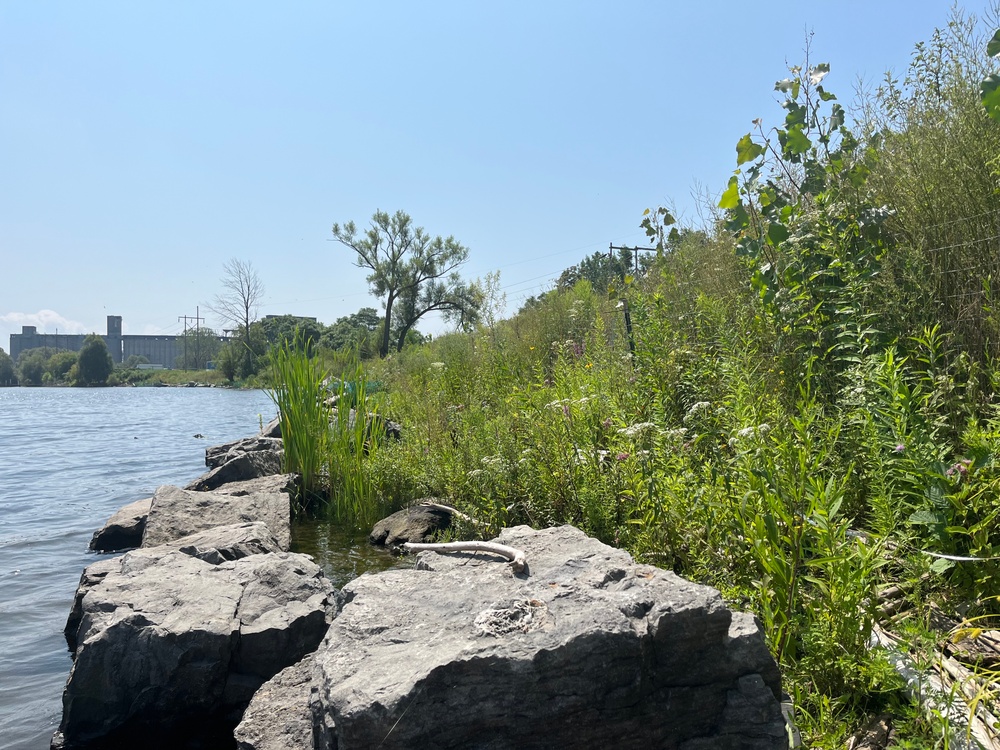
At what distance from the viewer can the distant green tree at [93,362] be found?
73500 mm

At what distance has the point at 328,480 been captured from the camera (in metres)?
8.16

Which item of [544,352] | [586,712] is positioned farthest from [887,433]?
[544,352]

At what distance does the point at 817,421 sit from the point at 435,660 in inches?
99.9

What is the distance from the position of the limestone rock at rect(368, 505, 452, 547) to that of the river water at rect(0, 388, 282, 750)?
103 inches

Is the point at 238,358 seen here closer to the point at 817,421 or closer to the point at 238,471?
the point at 238,471

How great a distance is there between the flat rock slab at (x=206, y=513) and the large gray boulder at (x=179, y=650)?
65.3 inches

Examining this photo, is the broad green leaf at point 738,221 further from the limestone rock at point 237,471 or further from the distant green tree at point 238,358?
the distant green tree at point 238,358

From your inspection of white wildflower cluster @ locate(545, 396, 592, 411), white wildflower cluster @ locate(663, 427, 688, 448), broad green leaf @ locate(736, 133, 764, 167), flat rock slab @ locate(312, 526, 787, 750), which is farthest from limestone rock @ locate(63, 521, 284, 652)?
broad green leaf @ locate(736, 133, 764, 167)

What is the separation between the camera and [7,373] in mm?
89125

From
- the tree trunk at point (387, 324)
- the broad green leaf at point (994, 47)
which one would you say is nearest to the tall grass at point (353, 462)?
the broad green leaf at point (994, 47)

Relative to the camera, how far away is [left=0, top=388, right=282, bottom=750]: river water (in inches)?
166

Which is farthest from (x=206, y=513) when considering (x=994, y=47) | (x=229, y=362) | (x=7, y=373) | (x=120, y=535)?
(x=7, y=373)

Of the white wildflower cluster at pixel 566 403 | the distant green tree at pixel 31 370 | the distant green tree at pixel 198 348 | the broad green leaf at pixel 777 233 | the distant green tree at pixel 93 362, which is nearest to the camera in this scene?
the broad green leaf at pixel 777 233

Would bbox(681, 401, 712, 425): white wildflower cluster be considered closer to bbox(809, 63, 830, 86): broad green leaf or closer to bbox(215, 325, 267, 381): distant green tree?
bbox(809, 63, 830, 86): broad green leaf
